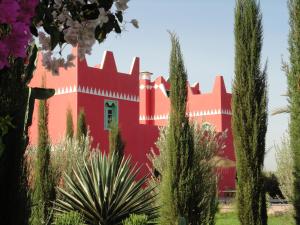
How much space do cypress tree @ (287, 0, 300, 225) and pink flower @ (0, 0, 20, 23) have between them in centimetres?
751

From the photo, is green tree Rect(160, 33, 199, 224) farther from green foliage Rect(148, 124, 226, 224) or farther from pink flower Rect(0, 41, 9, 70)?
pink flower Rect(0, 41, 9, 70)

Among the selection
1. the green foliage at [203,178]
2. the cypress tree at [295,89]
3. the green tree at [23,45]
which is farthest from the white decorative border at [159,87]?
the green tree at [23,45]

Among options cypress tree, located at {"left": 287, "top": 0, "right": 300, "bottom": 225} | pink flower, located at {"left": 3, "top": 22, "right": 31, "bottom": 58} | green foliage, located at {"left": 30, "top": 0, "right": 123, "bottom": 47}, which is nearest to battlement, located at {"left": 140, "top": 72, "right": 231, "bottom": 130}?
cypress tree, located at {"left": 287, "top": 0, "right": 300, "bottom": 225}

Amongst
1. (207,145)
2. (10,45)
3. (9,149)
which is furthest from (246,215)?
(10,45)

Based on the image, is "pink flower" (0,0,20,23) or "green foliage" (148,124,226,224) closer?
"pink flower" (0,0,20,23)

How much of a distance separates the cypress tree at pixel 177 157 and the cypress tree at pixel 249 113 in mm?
935

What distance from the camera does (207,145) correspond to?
12914mm

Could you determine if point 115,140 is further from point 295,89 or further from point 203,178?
point 295,89

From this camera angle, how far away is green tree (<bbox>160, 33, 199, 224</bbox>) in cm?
888

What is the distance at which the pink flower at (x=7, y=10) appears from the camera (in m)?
1.22

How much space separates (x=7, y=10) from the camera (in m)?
1.22

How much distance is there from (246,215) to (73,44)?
267 inches

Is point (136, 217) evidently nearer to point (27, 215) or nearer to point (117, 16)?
point (27, 215)

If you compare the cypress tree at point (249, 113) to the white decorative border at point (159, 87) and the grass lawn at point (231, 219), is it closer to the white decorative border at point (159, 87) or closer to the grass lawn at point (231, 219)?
the grass lawn at point (231, 219)
